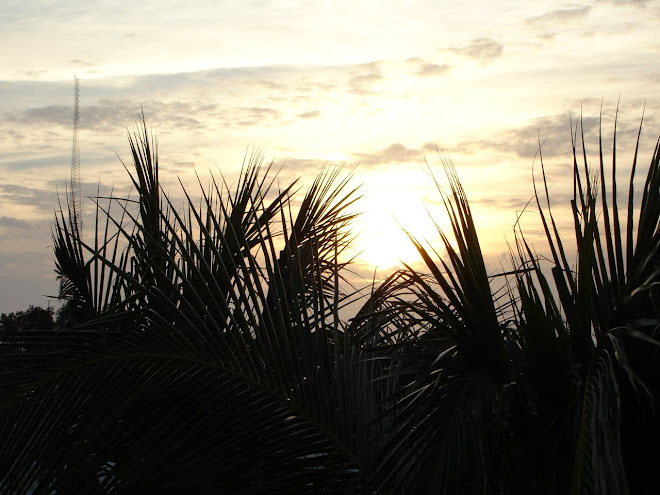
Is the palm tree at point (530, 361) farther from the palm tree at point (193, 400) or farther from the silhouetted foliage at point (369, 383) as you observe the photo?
the palm tree at point (193, 400)

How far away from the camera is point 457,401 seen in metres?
2.35

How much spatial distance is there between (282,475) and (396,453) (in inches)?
33.3

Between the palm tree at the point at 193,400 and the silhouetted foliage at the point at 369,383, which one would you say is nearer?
the silhouetted foliage at the point at 369,383

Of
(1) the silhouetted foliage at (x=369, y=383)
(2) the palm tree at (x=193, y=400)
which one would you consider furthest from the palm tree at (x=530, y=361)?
(2) the palm tree at (x=193, y=400)

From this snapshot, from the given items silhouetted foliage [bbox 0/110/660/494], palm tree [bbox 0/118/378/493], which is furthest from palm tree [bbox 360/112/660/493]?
palm tree [bbox 0/118/378/493]

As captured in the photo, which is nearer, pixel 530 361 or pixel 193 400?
pixel 530 361

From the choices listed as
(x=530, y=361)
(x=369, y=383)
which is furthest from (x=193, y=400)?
(x=530, y=361)

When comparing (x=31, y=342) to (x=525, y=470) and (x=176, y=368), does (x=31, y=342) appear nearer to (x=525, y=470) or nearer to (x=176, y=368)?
(x=176, y=368)

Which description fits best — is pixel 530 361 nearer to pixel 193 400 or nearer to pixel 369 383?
pixel 369 383

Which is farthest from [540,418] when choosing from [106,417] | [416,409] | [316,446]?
[106,417]

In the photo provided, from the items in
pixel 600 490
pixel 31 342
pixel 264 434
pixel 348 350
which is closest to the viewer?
pixel 600 490

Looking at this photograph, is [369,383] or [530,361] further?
[369,383]

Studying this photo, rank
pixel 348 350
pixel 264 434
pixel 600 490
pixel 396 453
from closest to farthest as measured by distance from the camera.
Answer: pixel 600 490 → pixel 396 453 → pixel 264 434 → pixel 348 350

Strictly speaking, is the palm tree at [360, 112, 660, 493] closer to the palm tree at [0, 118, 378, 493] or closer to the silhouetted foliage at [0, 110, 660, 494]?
the silhouetted foliage at [0, 110, 660, 494]
